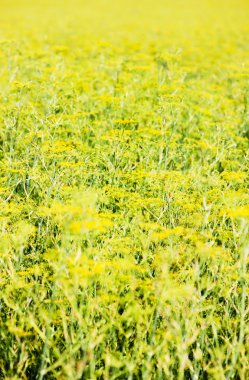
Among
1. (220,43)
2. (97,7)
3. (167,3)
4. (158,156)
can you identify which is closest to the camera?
(158,156)

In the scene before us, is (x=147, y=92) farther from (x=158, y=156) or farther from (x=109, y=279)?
(x=109, y=279)

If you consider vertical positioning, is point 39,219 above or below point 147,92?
below

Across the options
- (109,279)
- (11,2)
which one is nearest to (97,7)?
(11,2)

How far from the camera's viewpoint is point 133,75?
272 inches

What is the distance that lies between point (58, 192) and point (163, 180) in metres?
0.86

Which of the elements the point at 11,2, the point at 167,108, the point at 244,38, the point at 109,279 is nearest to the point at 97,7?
the point at 11,2

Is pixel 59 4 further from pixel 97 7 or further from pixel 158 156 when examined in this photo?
pixel 158 156

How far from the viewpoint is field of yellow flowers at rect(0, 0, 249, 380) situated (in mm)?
2713

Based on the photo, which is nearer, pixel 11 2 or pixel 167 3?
pixel 11 2

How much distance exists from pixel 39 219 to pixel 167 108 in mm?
2091

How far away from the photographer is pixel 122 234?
3568mm

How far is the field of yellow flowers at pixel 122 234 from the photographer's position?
2.71 meters

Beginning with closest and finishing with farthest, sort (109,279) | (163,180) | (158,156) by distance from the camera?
(109,279), (163,180), (158,156)

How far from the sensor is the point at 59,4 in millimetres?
28812
